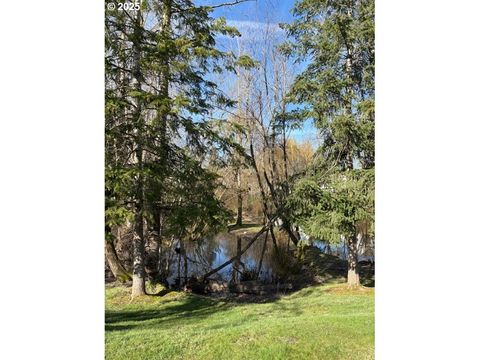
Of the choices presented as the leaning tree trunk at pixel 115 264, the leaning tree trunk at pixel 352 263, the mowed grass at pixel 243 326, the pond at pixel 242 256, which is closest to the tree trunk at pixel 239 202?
the pond at pixel 242 256

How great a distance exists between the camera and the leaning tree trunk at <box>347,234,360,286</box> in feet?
11.9

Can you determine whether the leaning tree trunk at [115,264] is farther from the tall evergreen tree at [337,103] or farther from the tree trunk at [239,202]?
the tall evergreen tree at [337,103]

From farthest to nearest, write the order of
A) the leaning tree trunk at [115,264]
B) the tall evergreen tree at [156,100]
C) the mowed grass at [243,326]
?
the leaning tree trunk at [115,264], the tall evergreen tree at [156,100], the mowed grass at [243,326]

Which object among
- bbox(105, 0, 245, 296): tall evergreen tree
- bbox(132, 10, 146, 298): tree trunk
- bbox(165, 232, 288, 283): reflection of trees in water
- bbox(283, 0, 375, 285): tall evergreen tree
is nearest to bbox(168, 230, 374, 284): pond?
bbox(165, 232, 288, 283): reflection of trees in water

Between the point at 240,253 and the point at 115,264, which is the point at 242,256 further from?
the point at 115,264

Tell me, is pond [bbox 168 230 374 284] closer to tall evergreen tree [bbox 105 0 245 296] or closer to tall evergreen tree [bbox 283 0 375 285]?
tall evergreen tree [bbox 283 0 375 285]

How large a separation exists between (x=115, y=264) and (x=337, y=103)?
7.98 feet

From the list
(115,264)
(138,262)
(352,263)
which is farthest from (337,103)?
(115,264)

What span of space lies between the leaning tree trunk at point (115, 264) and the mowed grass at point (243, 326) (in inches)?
5.1

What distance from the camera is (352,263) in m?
3.66

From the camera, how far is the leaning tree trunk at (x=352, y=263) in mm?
3627

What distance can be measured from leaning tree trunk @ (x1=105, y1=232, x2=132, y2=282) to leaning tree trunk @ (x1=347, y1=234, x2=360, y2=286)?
1964mm
